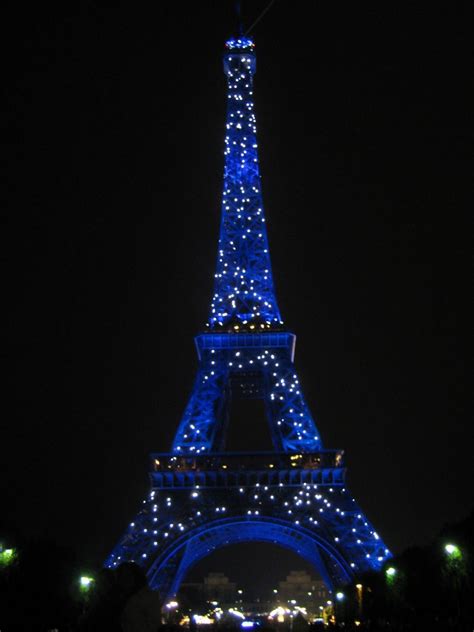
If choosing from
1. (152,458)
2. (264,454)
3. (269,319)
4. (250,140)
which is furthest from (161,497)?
(250,140)

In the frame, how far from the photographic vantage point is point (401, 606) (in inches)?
1690

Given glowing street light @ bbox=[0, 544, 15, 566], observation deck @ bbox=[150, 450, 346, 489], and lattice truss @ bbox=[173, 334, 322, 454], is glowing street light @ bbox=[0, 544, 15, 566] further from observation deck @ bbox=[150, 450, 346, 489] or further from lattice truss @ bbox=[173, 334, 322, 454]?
lattice truss @ bbox=[173, 334, 322, 454]

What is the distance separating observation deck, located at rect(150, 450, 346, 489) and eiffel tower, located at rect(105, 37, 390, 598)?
68 millimetres

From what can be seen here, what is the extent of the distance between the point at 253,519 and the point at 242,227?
24126mm

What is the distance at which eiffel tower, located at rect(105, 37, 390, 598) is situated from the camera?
5197cm

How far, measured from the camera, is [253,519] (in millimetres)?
53219

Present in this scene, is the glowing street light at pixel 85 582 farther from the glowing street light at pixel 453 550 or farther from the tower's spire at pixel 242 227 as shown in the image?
the tower's spire at pixel 242 227

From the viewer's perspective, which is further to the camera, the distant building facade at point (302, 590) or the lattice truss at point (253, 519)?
the distant building facade at point (302, 590)

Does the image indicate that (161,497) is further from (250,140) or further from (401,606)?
(250,140)

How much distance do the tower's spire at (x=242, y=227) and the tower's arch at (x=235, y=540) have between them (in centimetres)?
1466

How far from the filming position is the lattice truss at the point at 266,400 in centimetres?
5644

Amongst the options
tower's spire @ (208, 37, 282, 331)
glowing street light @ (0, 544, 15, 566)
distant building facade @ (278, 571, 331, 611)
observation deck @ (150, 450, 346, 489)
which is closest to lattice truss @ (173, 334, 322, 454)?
observation deck @ (150, 450, 346, 489)

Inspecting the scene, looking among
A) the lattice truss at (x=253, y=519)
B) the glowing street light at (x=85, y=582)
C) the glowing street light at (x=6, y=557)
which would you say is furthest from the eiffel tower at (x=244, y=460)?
the glowing street light at (x=6, y=557)

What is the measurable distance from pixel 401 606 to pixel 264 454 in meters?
15.0
